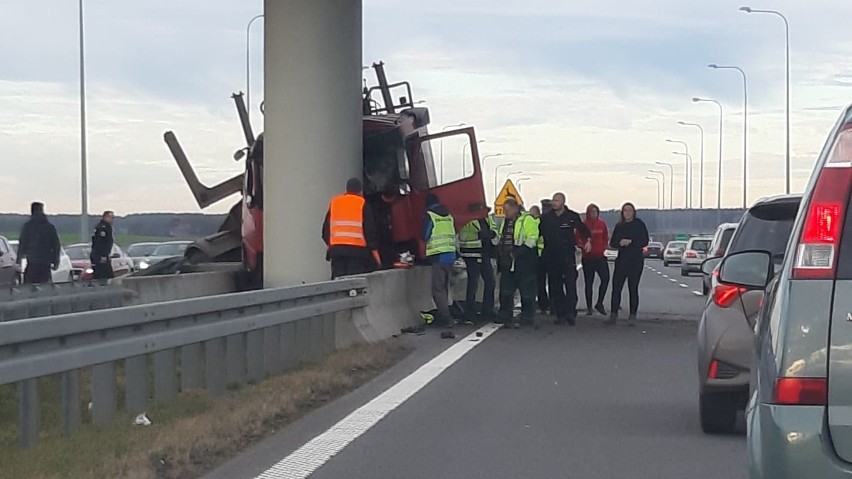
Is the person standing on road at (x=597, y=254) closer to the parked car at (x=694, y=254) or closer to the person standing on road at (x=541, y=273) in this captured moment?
the person standing on road at (x=541, y=273)

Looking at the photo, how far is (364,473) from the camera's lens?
324 inches

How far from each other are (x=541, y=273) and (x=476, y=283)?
115 cm

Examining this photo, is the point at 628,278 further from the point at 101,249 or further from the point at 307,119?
the point at 101,249

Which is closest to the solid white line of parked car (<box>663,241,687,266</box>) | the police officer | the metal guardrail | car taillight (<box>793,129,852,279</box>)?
the metal guardrail

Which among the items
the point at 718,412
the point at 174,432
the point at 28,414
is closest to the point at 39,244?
the point at 174,432

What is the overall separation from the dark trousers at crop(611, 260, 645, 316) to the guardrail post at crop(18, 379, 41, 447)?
1247 cm

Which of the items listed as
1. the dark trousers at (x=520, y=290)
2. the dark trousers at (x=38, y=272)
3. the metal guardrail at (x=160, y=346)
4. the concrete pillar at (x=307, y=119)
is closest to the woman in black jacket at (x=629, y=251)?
the dark trousers at (x=520, y=290)

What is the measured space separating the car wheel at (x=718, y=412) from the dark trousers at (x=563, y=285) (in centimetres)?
1004

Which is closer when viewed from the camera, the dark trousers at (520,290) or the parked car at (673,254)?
the dark trousers at (520,290)

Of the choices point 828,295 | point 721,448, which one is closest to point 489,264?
point 721,448

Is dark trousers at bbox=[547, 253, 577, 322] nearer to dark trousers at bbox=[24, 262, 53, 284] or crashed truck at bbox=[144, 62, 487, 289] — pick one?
crashed truck at bbox=[144, 62, 487, 289]

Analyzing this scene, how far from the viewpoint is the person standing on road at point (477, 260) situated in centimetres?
2003

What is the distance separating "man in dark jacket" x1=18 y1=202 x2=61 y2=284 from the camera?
24609mm

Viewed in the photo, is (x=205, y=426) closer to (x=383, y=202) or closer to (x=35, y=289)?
(x=35, y=289)
